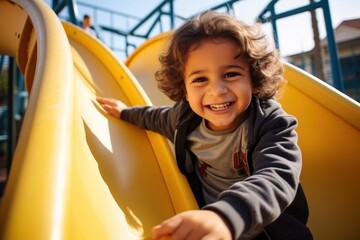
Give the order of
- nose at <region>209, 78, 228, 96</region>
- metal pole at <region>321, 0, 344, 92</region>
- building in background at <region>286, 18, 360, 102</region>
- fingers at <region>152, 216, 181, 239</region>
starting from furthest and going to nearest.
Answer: building in background at <region>286, 18, 360, 102</region> → metal pole at <region>321, 0, 344, 92</region> → nose at <region>209, 78, 228, 96</region> → fingers at <region>152, 216, 181, 239</region>

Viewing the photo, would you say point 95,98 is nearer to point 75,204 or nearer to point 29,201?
point 75,204

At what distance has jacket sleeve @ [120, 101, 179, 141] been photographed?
1.09 meters

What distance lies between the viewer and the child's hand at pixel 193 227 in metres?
0.42

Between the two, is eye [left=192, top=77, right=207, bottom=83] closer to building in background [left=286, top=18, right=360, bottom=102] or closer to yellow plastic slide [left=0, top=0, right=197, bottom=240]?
yellow plastic slide [left=0, top=0, right=197, bottom=240]

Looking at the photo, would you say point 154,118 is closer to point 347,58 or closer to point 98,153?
point 98,153

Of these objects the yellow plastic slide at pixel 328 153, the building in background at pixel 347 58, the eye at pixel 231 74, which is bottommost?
the building in background at pixel 347 58

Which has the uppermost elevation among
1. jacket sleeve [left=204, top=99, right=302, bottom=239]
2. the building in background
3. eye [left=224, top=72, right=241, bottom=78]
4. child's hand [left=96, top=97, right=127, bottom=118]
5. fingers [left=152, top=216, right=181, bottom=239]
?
eye [left=224, top=72, right=241, bottom=78]

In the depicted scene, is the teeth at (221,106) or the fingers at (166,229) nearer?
the fingers at (166,229)

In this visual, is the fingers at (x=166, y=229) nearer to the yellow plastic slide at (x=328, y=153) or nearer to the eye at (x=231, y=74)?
the eye at (x=231, y=74)

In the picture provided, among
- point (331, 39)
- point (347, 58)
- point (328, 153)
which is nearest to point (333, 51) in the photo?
point (331, 39)

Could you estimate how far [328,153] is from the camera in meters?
1.11

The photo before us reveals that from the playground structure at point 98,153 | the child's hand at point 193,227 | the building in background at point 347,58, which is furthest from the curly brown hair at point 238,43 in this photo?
the building in background at point 347,58

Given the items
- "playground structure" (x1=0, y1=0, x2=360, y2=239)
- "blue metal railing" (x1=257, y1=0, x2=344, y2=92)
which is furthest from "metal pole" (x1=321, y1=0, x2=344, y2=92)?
"playground structure" (x1=0, y1=0, x2=360, y2=239)

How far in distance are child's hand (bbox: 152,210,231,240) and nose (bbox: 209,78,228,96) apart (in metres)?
0.43
